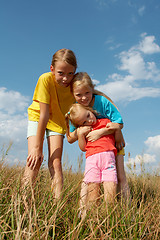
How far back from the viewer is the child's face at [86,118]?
7.98 feet

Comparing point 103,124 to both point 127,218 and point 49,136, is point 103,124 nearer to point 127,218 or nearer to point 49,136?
point 49,136

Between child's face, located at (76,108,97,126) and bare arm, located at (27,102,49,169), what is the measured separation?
377mm

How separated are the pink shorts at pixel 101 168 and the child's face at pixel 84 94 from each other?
58 cm

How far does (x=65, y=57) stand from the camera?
2602 mm

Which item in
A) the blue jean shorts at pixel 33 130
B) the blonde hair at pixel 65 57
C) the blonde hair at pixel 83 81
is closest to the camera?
the blonde hair at pixel 83 81

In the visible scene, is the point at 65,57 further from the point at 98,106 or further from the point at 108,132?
the point at 108,132

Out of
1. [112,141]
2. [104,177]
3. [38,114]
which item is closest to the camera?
[104,177]

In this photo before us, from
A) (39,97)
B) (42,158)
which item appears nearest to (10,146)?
(42,158)

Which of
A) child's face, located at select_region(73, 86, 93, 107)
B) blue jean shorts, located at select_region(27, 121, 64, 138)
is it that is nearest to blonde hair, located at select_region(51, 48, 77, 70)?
child's face, located at select_region(73, 86, 93, 107)

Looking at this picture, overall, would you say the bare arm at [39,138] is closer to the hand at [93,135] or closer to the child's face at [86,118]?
the child's face at [86,118]

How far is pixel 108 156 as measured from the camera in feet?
7.52

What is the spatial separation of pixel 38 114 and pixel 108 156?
1.01m

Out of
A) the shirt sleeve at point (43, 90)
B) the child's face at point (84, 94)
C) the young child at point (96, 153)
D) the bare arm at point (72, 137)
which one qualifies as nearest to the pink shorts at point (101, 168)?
the young child at point (96, 153)

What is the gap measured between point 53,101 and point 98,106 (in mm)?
564
